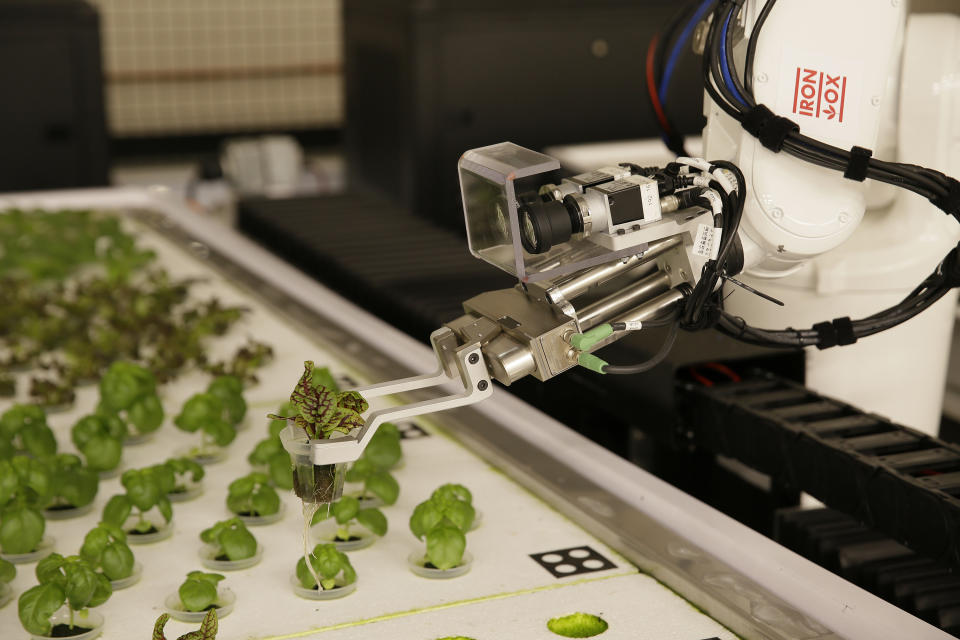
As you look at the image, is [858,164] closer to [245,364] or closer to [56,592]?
[56,592]

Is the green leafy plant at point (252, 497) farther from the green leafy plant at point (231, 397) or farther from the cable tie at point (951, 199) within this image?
the cable tie at point (951, 199)

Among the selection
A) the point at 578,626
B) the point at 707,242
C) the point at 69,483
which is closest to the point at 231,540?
the point at 69,483

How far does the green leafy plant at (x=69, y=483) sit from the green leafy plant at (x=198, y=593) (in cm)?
26

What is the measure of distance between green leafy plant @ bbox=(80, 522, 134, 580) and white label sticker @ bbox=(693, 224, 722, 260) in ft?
2.01

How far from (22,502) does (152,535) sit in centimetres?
13

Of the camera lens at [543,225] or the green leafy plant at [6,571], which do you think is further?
the green leafy plant at [6,571]

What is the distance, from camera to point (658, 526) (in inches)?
47.9

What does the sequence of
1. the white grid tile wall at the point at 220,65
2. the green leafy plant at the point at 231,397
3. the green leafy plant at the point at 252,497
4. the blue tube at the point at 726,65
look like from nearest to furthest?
the blue tube at the point at 726,65
the green leafy plant at the point at 252,497
the green leafy plant at the point at 231,397
the white grid tile wall at the point at 220,65

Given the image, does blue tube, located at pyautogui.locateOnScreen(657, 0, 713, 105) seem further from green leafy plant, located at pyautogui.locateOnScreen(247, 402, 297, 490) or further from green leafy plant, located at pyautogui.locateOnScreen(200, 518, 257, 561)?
green leafy plant, located at pyautogui.locateOnScreen(200, 518, 257, 561)

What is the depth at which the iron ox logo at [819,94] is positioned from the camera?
1.18m

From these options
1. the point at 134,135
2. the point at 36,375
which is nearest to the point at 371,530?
the point at 36,375

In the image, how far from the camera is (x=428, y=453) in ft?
4.83

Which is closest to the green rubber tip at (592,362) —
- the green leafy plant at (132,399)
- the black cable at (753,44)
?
the black cable at (753,44)

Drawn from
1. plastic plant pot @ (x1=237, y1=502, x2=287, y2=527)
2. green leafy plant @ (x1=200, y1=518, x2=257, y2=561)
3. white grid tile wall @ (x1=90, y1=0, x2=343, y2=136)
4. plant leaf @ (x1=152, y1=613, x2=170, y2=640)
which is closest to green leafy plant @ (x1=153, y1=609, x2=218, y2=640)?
plant leaf @ (x1=152, y1=613, x2=170, y2=640)
